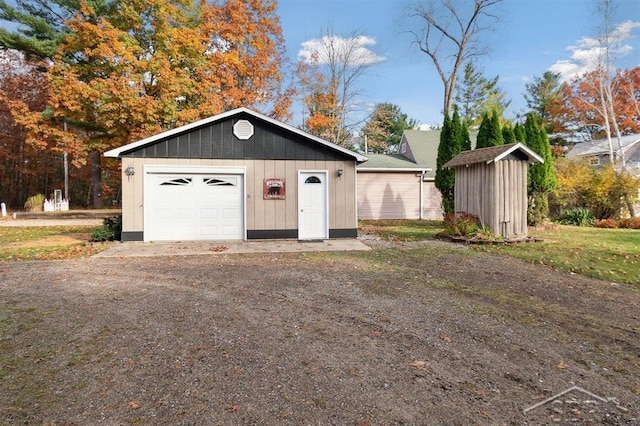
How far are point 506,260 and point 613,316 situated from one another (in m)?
3.67

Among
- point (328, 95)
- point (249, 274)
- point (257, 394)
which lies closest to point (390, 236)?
point (249, 274)

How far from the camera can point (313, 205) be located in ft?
37.5

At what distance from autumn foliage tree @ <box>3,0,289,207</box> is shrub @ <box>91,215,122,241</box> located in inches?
332

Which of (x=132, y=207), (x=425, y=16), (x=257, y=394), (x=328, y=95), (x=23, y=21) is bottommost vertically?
(x=257, y=394)

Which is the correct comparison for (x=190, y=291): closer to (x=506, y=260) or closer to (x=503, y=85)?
(x=506, y=260)

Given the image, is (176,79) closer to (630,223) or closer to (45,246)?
(45,246)

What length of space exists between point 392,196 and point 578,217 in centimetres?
807

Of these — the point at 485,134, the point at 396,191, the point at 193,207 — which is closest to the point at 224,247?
the point at 193,207

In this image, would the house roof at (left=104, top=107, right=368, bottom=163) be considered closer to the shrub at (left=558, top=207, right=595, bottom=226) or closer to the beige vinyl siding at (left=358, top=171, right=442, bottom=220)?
the beige vinyl siding at (left=358, top=171, right=442, bottom=220)

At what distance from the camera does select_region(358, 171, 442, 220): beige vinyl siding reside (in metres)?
18.5

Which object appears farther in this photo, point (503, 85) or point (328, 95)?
point (503, 85)

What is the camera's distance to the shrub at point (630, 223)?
48.3 feet

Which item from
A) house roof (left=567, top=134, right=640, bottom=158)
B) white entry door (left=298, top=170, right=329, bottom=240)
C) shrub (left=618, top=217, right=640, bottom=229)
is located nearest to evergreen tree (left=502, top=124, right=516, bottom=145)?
shrub (left=618, top=217, right=640, bottom=229)

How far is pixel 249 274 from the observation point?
6625 millimetres
